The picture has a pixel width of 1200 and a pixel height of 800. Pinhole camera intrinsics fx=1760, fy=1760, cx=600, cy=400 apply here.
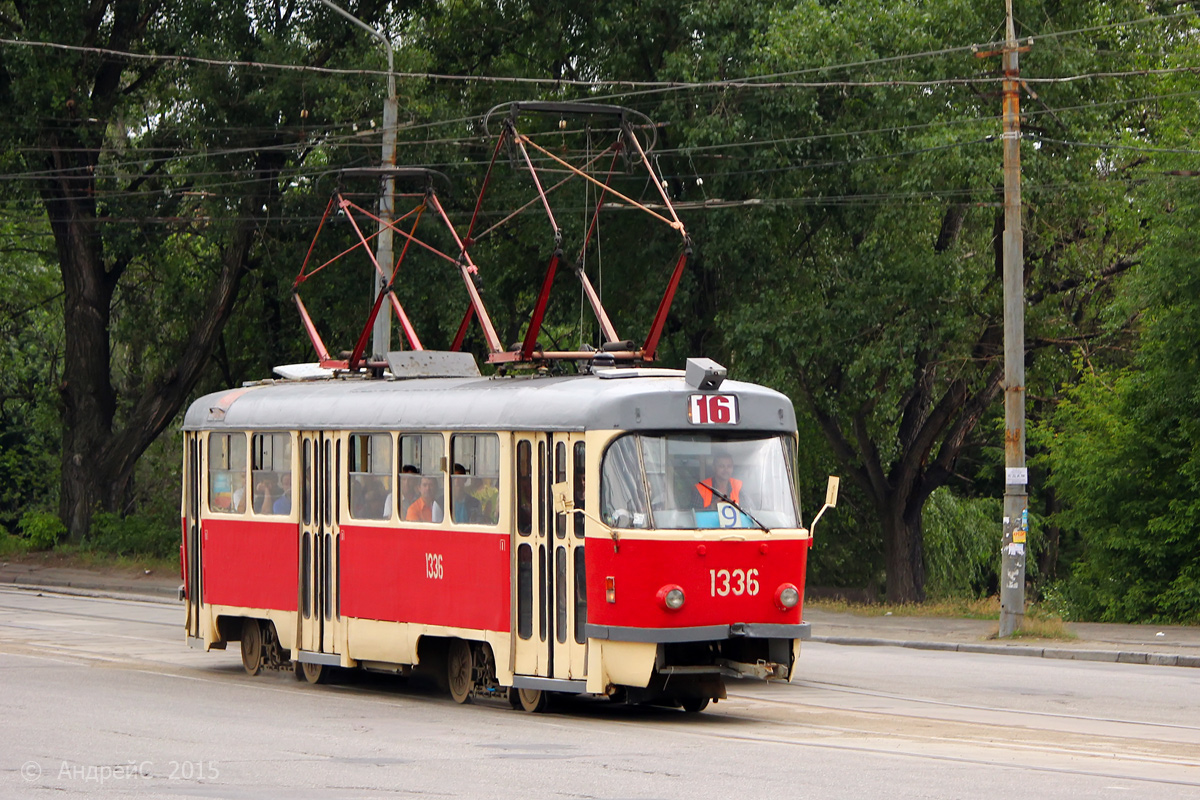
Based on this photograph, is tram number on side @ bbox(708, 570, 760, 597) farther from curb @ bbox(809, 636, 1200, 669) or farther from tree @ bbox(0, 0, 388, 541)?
tree @ bbox(0, 0, 388, 541)

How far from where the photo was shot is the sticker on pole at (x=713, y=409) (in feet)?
45.8

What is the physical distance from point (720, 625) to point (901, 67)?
15896 millimetres

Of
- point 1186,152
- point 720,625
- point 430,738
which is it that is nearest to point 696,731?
point 720,625

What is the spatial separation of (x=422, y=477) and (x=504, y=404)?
52.1 inches

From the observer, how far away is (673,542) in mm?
13539

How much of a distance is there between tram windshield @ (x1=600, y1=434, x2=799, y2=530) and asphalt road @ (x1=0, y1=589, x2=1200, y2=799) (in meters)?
1.60

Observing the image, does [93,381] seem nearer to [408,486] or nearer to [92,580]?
[92,580]

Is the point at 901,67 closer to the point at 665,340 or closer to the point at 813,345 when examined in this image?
the point at 813,345

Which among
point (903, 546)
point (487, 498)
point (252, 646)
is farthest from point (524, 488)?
point (903, 546)

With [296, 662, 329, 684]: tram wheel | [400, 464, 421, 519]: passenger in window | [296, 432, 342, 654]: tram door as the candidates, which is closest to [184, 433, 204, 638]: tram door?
[296, 662, 329, 684]: tram wheel

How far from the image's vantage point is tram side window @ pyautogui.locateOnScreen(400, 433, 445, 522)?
15.3 meters

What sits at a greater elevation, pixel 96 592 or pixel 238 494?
pixel 238 494

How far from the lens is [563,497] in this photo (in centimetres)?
1396

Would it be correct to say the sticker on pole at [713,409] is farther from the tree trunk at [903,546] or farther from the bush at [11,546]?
the bush at [11,546]
